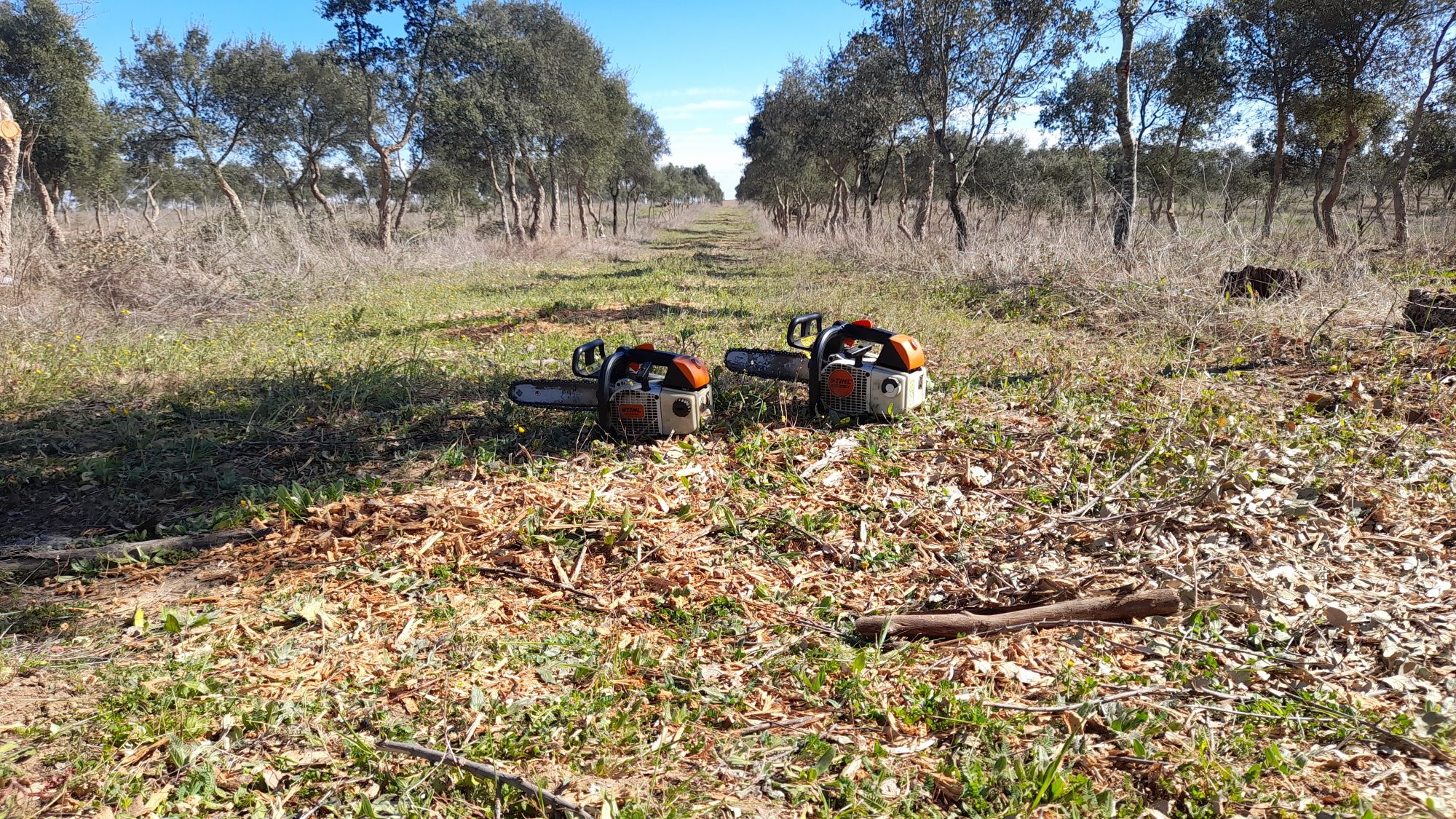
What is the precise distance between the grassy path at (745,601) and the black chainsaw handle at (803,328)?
20.0 inches

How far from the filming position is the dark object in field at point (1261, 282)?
7.16m

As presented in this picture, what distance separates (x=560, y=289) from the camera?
1334 centimetres

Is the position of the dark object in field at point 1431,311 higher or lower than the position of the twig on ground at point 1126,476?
higher

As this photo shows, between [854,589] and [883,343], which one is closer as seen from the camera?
[854,589]

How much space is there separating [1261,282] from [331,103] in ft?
84.6

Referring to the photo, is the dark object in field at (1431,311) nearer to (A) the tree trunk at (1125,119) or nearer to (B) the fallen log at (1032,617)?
(A) the tree trunk at (1125,119)

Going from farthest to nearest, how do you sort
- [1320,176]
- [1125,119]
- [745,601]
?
[1320,176], [1125,119], [745,601]

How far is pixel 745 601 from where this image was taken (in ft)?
9.66

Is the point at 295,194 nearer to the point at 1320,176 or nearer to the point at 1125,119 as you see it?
the point at 1125,119

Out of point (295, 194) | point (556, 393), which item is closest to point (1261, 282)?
point (556, 393)

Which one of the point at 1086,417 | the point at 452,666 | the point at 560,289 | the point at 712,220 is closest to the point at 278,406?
the point at 452,666

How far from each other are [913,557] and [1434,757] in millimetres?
1760

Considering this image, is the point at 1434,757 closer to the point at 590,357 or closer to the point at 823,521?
the point at 823,521

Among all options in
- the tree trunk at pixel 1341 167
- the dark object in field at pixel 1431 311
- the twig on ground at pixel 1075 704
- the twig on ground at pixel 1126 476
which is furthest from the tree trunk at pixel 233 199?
the tree trunk at pixel 1341 167
